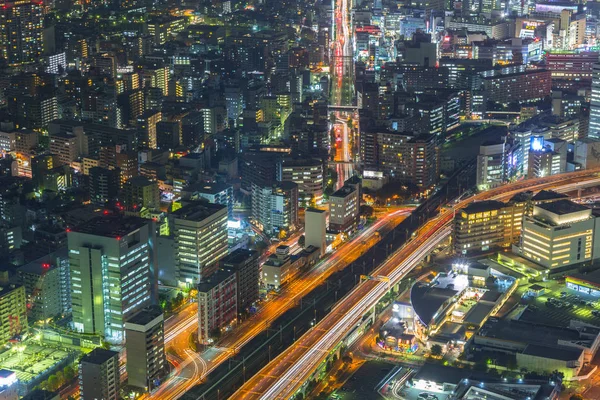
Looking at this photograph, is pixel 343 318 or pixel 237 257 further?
pixel 237 257

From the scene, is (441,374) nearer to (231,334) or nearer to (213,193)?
(231,334)

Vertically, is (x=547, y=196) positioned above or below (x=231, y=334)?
above

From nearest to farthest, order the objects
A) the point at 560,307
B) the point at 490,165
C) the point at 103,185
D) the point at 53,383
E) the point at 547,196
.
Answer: the point at 53,383
the point at 560,307
the point at 547,196
the point at 103,185
the point at 490,165

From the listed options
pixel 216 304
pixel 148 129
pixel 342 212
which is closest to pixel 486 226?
pixel 342 212

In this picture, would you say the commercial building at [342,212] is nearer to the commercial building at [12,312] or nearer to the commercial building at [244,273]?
the commercial building at [244,273]

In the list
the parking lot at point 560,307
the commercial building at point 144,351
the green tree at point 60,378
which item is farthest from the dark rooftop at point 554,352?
the green tree at point 60,378
